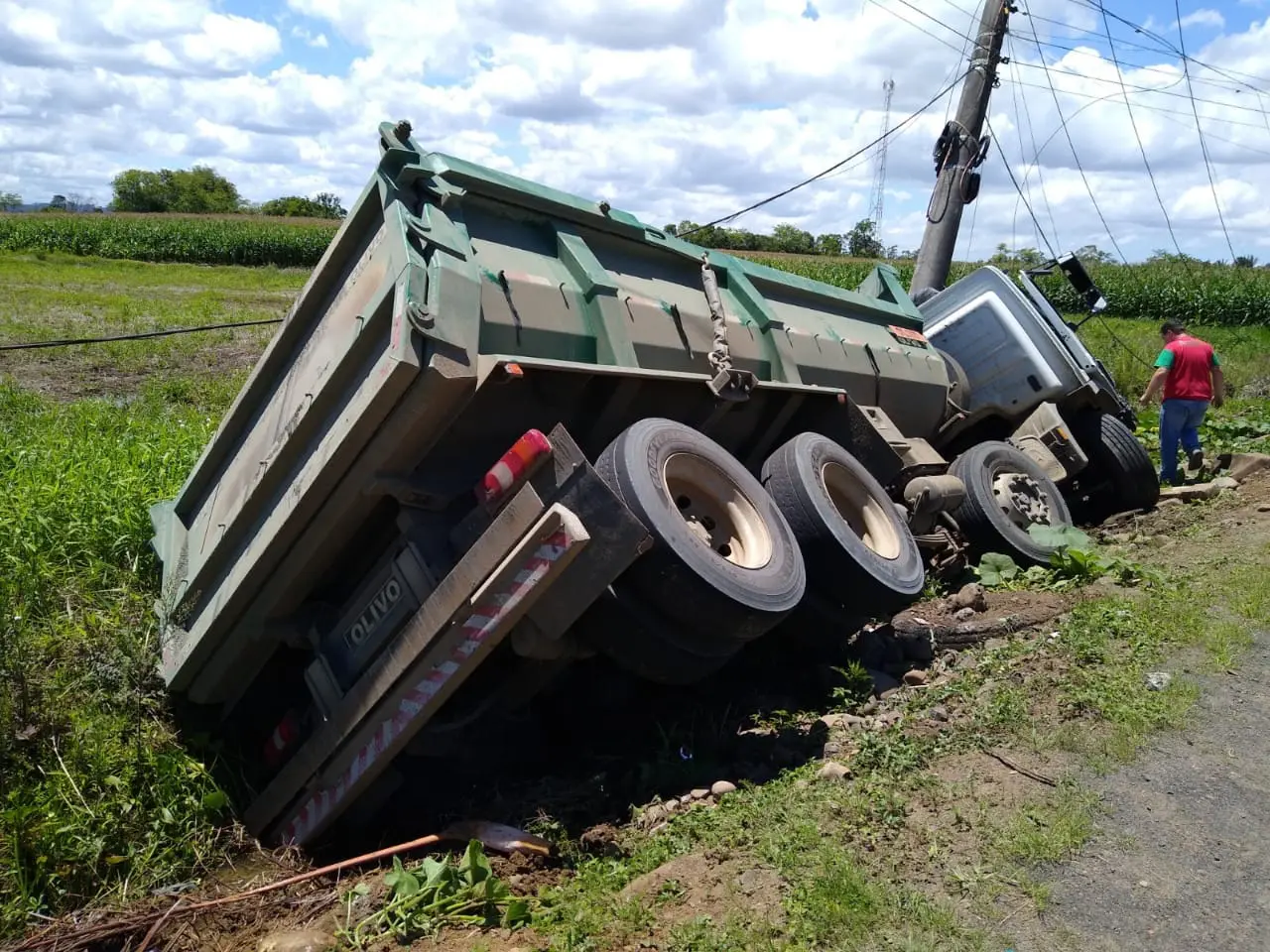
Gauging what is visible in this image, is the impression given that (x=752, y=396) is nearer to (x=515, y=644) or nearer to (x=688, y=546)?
(x=688, y=546)

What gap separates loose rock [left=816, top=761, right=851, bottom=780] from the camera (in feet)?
13.2

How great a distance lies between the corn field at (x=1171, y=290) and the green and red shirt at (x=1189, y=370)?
694 inches

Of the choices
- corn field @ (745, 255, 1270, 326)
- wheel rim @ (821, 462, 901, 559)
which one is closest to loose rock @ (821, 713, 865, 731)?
wheel rim @ (821, 462, 901, 559)

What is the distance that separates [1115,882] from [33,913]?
Answer: 3.68 m

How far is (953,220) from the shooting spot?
40.6ft

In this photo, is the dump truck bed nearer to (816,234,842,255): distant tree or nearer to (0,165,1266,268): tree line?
(0,165,1266,268): tree line

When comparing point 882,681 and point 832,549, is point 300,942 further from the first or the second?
point 882,681

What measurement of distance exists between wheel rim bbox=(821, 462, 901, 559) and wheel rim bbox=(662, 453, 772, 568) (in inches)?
37.7

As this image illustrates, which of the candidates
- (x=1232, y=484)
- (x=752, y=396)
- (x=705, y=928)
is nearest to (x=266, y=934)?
(x=705, y=928)

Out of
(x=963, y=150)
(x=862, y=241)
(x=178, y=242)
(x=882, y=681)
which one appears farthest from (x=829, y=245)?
(x=882, y=681)

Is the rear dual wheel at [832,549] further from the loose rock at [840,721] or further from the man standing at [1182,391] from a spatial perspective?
the man standing at [1182,391]

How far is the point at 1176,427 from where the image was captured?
10.1m

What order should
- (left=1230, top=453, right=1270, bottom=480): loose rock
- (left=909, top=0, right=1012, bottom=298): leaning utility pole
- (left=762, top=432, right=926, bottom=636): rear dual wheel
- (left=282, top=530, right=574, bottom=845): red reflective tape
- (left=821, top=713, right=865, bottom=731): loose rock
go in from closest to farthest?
(left=282, top=530, right=574, bottom=845): red reflective tape → (left=821, top=713, right=865, bottom=731): loose rock → (left=762, top=432, right=926, bottom=636): rear dual wheel → (left=1230, top=453, right=1270, bottom=480): loose rock → (left=909, top=0, right=1012, bottom=298): leaning utility pole

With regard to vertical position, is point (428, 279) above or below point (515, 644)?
above
